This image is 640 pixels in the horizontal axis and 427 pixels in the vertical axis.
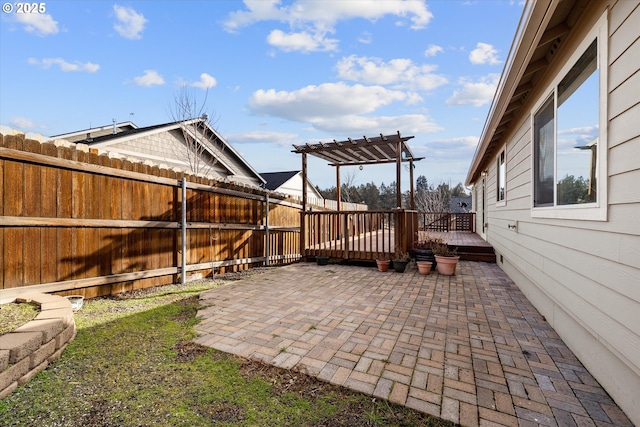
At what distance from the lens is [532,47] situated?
2658mm

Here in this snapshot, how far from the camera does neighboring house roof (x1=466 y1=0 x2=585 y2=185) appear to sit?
232 cm

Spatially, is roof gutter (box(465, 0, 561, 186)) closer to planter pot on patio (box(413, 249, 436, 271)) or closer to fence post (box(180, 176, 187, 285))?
planter pot on patio (box(413, 249, 436, 271))

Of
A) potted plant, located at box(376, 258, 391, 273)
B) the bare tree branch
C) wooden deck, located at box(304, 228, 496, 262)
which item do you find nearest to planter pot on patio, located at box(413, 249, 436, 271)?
wooden deck, located at box(304, 228, 496, 262)

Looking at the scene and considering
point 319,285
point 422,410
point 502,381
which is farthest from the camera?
point 319,285

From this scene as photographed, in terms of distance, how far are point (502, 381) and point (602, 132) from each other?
1.90 m

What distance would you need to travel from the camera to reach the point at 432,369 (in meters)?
2.13

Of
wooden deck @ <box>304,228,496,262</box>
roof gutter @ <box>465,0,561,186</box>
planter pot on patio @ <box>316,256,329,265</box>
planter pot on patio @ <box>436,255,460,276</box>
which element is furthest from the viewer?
planter pot on patio @ <box>316,256,329,265</box>

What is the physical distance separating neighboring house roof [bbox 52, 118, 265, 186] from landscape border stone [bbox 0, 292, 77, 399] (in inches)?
296

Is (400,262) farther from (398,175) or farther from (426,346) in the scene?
(426,346)

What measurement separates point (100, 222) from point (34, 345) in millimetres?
2252

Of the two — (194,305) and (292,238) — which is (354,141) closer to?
(292,238)

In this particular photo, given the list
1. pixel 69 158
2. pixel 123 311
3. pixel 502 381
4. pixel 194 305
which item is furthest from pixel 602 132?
pixel 69 158

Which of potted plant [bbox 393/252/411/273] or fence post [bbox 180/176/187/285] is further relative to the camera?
potted plant [bbox 393/252/411/273]

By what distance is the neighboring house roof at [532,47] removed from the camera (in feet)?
7.62
